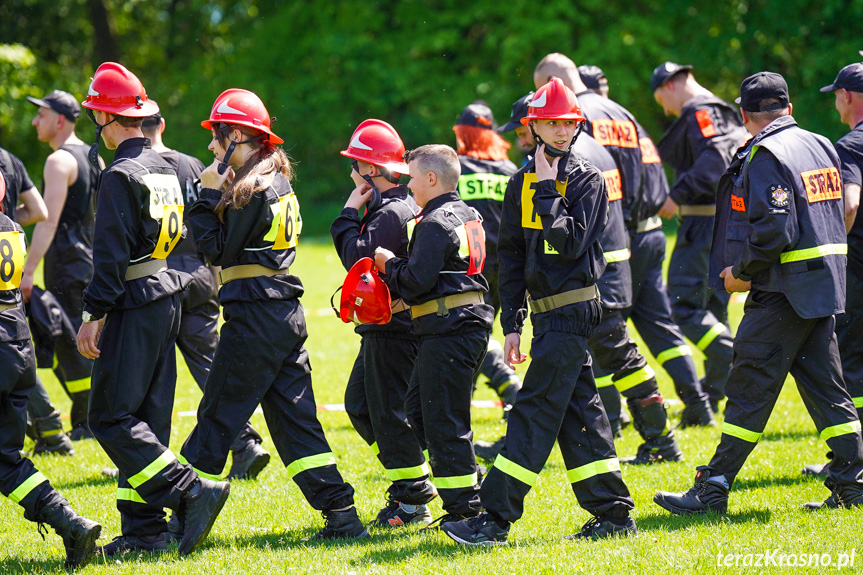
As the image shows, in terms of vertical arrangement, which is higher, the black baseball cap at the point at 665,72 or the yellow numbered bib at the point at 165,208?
the black baseball cap at the point at 665,72

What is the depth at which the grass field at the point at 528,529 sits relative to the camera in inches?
180

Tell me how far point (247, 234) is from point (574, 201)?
1.74 metres

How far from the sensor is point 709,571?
4.36 m

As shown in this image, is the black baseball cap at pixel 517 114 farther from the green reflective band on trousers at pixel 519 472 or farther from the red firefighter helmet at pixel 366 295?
the green reflective band on trousers at pixel 519 472

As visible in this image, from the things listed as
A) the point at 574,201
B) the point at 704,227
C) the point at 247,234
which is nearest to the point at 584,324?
the point at 574,201

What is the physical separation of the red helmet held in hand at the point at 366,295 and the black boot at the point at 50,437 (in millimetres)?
3747

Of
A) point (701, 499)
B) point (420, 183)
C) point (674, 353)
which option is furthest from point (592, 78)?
point (701, 499)

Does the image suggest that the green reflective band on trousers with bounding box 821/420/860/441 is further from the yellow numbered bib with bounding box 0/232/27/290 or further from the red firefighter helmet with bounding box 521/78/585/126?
the yellow numbered bib with bounding box 0/232/27/290

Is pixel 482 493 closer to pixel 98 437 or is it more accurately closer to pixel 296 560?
pixel 296 560

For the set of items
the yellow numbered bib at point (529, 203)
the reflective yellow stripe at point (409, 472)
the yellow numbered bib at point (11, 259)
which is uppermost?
the yellow numbered bib at point (529, 203)

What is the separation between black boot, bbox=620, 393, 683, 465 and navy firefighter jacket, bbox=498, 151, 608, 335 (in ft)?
6.69

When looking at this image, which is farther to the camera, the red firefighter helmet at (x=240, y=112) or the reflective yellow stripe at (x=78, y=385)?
the reflective yellow stripe at (x=78, y=385)

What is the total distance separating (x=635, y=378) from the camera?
6.67 m

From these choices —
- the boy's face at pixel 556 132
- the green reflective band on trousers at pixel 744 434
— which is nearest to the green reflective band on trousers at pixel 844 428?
the green reflective band on trousers at pixel 744 434
